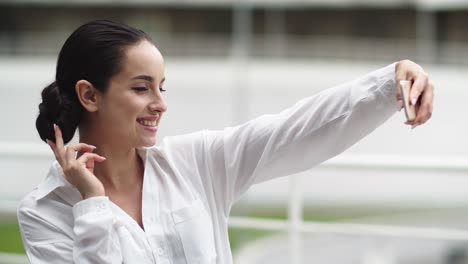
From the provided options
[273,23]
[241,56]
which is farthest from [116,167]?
[273,23]

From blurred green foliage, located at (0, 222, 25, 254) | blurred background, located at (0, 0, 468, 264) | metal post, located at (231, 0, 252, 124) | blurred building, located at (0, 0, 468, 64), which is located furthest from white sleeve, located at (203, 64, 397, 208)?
blurred building, located at (0, 0, 468, 64)

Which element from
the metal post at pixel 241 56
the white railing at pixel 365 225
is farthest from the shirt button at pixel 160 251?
the metal post at pixel 241 56

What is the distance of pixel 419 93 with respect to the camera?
128 cm

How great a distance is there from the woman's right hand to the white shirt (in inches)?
1.1

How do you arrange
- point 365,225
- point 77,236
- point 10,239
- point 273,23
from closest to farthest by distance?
point 77,236
point 365,225
point 10,239
point 273,23

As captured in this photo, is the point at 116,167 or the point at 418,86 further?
the point at 116,167

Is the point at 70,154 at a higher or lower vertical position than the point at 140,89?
lower

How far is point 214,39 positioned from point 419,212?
8699 mm

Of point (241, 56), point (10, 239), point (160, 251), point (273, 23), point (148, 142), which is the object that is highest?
point (273, 23)

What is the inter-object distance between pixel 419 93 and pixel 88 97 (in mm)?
650

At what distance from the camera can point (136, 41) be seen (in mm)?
1517

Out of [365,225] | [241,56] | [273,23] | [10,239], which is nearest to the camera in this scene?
[365,225]

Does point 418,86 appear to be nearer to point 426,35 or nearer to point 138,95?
point 138,95

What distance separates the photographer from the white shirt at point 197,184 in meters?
1.44
